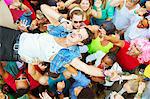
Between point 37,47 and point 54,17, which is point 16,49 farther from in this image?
point 54,17

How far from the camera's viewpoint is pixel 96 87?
1.39 meters

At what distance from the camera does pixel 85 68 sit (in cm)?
136

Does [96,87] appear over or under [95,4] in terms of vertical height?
under

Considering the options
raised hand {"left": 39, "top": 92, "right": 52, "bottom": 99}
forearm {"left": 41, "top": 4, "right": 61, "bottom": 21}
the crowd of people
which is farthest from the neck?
raised hand {"left": 39, "top": 92, "right": 52, "bottom": 99}

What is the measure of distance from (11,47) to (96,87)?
1.17 ft

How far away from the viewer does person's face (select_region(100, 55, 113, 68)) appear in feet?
4.47

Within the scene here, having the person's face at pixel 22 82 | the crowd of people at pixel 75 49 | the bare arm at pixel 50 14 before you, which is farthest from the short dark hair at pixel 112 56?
the person's face at pixel 22 82

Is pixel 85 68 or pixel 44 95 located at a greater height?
pixel 85 68

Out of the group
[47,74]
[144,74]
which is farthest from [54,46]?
[144,74]

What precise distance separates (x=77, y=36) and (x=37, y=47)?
6.1 inches

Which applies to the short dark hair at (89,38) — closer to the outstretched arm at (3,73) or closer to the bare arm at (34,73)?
the bare arm at (34,73)

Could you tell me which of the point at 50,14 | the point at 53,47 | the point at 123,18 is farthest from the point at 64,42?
the point at 123,18

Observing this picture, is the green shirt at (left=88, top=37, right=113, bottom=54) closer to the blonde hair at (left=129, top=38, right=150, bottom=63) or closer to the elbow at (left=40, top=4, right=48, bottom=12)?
the blonde hair at (left=129, top=38, right=150, bottom=63)

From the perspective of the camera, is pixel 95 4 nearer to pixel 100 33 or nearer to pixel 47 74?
pixel 100 33
